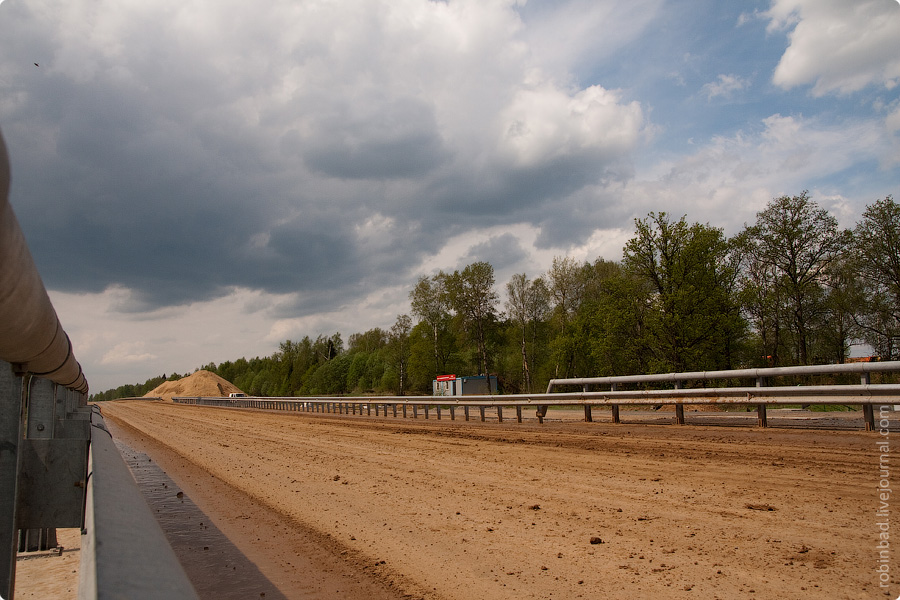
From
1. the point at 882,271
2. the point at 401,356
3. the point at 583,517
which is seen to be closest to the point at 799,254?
the point at 882,271

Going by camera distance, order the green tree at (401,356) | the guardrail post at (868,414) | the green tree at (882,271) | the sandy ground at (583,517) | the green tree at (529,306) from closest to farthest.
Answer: the sandy ground at (583,517)
the guardrail post at (868,414)
the green tree at (882,271)
the green tree at (529,306)
the green tree at (401,356)

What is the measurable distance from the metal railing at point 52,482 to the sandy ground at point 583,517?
178 centimetres

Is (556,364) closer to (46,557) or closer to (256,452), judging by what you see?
(256,452)

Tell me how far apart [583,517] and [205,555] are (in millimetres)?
3585

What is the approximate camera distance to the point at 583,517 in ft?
17.7

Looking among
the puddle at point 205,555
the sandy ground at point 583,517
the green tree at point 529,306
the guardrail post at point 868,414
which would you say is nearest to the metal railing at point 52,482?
the puddle at point 205,555

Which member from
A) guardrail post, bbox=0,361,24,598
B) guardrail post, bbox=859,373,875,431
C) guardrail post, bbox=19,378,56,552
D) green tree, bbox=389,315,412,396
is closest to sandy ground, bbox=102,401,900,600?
guardrail post, bbox=859,373,875,431

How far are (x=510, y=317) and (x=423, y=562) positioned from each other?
5596 centimetres

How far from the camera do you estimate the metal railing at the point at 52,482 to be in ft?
4.40

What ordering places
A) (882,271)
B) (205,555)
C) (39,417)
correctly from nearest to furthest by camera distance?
1. (39,417)
2. (205,555)
3. (882,271)

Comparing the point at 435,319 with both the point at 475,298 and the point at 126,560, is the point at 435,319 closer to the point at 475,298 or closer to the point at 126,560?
the point at 475,298

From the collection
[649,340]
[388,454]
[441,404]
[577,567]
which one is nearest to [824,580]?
[577,567]

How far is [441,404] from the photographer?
20344 millimetres

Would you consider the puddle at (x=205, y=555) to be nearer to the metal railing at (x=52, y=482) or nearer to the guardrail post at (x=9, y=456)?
the metal railing at (x=52, y=482)
